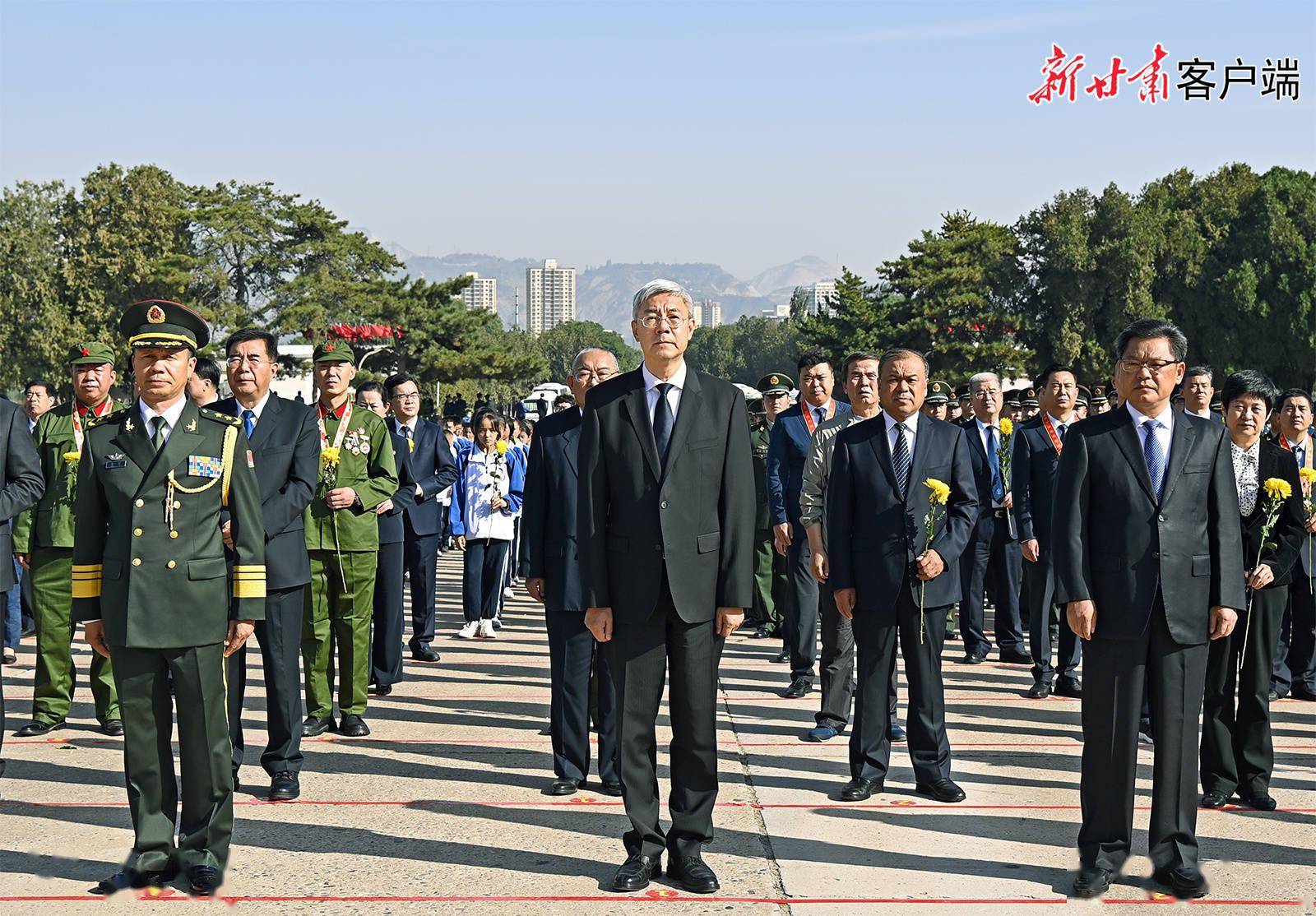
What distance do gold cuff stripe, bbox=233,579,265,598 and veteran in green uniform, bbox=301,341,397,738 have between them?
2305 millimetres

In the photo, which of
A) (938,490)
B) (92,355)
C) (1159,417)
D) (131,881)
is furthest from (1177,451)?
(92,355)

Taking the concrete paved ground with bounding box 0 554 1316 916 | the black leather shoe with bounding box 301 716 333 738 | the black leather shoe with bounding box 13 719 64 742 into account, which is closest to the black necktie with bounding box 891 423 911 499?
the concrete paved ground with bounding box 0 554 1316 916

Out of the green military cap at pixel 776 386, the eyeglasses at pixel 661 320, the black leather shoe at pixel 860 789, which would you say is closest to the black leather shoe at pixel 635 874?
the black leather shoe at pixel 860 789

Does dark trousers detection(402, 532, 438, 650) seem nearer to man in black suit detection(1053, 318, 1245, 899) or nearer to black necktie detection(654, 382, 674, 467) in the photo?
black necktie detection(654, 382, 674, 467)

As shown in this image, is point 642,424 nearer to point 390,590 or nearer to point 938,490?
point 938,490

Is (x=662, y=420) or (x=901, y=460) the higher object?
(x=662, y=420)

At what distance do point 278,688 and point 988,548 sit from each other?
22.8ft

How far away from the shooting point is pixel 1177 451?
567 centimetres

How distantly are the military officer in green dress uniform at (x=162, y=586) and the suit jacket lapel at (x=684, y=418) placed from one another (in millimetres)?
1754

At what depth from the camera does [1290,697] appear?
387 inches

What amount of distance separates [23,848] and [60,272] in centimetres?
5280

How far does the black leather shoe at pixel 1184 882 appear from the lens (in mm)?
5441

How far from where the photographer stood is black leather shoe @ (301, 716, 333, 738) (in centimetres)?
834

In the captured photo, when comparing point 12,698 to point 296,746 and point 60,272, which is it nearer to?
point 296,746
